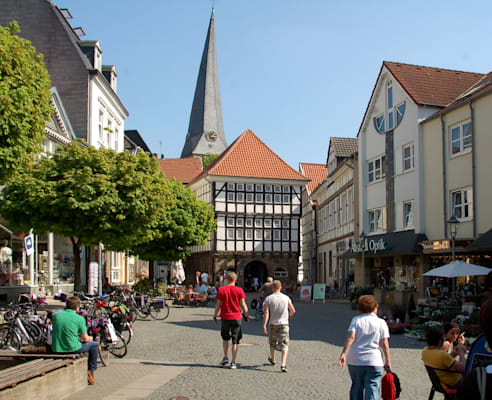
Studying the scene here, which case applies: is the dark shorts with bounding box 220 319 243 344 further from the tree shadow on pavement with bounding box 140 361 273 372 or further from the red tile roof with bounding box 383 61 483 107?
the red tile roof with bounding box 383 61 483 107

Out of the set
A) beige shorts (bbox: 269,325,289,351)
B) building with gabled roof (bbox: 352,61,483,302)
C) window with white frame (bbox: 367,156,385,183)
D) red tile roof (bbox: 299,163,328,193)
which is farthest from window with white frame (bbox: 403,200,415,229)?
red tile roof (bbox: 299,163,328,193)

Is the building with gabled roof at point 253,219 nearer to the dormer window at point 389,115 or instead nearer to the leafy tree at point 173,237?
the leafy tree at point 173,237

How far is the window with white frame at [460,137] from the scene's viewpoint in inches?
994

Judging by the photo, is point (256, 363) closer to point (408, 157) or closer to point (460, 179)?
point (460, 179)

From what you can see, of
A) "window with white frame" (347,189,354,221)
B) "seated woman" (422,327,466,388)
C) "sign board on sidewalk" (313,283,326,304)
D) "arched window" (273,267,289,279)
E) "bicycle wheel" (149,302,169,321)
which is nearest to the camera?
"seated woman" (422,327,466,388)

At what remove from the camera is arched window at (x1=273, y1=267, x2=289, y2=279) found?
183 ft

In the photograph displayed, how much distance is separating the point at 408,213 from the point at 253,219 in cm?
2664

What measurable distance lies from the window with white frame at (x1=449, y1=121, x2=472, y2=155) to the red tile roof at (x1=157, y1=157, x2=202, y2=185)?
64.3m

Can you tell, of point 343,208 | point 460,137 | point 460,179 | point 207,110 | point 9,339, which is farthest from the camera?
point 207,110

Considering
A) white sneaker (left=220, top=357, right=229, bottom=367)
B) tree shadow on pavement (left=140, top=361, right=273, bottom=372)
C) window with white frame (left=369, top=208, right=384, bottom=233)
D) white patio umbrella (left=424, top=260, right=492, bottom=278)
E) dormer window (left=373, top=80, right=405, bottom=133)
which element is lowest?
tree shadow on pavement (left=140, top=361, right=273, bottom=372)

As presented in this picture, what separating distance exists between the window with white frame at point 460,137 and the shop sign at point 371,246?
6.30 meters

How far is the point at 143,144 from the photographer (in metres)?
67.0

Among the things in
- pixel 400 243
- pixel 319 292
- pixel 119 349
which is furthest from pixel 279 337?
pixel 319 292

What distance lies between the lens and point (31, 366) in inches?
347
